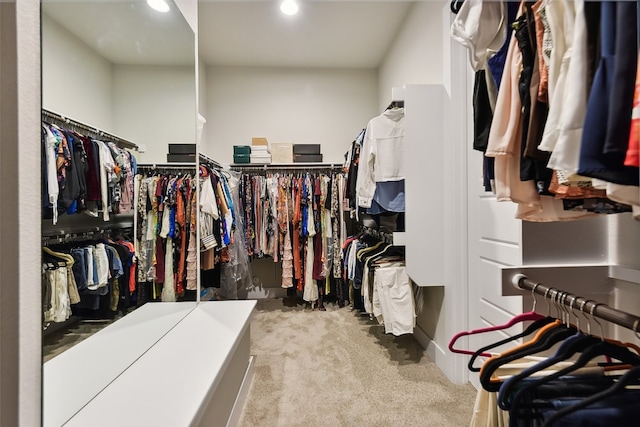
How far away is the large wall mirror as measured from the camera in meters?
0.77

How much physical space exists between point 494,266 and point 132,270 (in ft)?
5.93

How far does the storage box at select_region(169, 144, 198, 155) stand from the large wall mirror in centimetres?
3

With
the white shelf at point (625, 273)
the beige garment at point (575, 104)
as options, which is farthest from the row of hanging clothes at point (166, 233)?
the white shelf at point (625, 273)

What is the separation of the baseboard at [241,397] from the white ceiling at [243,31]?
1.67 meters

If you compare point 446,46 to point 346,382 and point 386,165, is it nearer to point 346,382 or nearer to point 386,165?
point 386,165

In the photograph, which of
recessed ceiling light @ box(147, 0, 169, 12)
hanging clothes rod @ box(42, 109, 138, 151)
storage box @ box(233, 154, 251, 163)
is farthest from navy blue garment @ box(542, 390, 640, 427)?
storage box @ box(233, 154, 251, 163)

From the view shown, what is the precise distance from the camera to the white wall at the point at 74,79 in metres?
0.75

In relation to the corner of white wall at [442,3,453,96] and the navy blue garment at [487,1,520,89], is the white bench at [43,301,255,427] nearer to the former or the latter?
the navy blue garment at [487,1,520,89]

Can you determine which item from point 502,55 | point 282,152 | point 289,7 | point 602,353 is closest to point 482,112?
point 502,55

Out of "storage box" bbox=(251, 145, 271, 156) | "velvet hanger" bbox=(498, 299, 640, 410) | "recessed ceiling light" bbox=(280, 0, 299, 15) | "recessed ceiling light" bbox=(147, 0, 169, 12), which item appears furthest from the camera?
"storage box" bbox=(251, 145, 271, 156)

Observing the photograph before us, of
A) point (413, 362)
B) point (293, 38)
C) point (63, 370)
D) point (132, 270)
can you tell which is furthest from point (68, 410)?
point (293, 38)

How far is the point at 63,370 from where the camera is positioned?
2.61 ft

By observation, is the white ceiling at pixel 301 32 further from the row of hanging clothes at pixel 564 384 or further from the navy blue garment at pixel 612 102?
the row of hanging clothes at pixel 564 384

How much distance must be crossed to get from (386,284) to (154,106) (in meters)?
1.76
